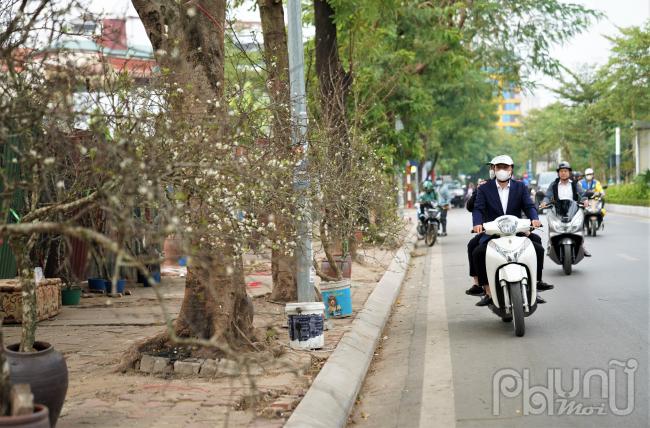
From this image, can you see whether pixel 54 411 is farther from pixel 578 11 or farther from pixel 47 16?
pixel 578 11

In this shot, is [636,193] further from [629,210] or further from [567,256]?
[567,256]

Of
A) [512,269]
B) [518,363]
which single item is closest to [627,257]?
[512,269]

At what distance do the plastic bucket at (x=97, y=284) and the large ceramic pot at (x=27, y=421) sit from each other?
434 inches

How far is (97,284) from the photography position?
626 inches

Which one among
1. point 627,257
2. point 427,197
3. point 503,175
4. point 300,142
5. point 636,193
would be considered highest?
point 300,142

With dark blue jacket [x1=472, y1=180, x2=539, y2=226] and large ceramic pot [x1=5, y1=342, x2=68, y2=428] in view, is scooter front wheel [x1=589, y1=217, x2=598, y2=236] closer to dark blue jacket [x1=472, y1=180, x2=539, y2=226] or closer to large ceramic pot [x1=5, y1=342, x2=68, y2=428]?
dark blue jacket [x1=472, y1=180, x2=539, y2=226]

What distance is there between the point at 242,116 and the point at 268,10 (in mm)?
7158

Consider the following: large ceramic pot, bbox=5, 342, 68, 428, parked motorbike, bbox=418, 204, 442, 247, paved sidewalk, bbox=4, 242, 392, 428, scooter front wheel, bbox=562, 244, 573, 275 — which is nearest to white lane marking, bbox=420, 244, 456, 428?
paved sidewalk, bbox=4, 242, 392, 428

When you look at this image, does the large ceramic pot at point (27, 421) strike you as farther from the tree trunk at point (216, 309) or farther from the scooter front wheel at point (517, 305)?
the scooter front wheel at point (517, 305)

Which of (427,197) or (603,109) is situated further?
(603,109)

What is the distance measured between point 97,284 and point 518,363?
9038 millimetres

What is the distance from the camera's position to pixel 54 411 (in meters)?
6.04

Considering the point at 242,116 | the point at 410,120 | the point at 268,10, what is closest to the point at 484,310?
the point at 268,10

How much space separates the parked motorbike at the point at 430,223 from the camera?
83.6 feet
